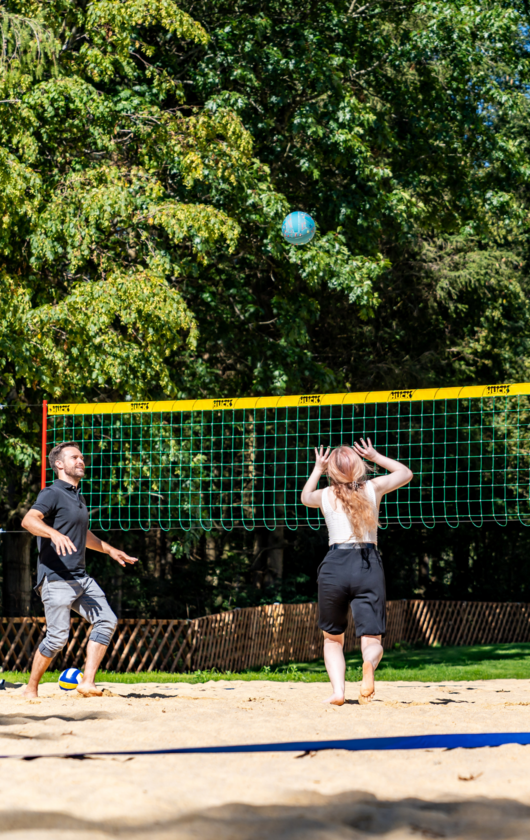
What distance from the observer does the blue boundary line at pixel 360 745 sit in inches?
140

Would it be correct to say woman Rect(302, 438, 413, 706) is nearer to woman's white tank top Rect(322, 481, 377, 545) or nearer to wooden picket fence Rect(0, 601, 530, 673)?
woman's white tank top Rect(322, 481, 377, 545)

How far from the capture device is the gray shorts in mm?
5625

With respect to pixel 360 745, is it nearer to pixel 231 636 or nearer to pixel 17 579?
pixel 231 636

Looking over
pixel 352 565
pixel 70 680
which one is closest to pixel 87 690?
pixel 70 680

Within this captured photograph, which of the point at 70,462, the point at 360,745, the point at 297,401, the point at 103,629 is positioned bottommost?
the point at 360,745

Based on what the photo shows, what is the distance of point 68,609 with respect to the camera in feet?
18.5

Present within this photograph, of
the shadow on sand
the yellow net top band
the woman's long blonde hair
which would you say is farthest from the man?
the shadow on sand

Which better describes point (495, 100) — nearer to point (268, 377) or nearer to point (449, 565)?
point (268, 377)

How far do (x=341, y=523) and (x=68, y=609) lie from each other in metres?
1.77

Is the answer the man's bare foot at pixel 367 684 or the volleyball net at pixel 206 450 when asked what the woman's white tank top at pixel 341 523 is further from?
the volleyball net at pixel 206 450

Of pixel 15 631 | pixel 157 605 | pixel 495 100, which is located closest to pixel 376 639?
pixel 15 631

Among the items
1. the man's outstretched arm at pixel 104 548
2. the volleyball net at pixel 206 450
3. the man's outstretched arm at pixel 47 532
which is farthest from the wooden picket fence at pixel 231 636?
the man's outstretched arm at pixel 47 532

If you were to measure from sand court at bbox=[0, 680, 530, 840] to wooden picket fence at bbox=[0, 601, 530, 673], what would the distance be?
235 inches

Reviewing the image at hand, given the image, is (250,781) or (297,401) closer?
(250,781)
